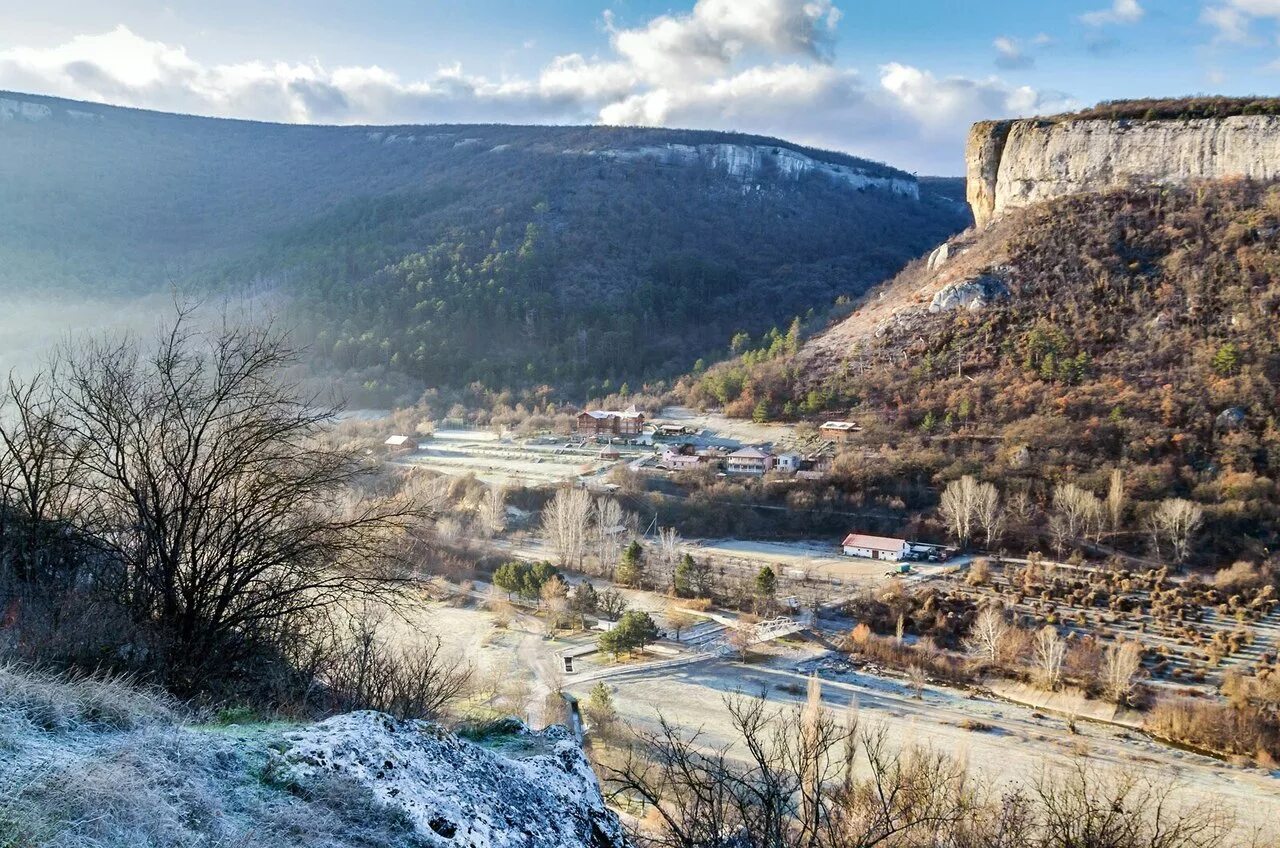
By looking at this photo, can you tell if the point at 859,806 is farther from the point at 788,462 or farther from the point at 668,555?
Result: the point at 788,462

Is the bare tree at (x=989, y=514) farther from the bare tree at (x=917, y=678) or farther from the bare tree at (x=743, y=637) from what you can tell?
the bare tree at (x=743, y=637)

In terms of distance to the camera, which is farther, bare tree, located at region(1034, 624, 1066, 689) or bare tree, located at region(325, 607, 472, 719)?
bare tree, located at region(1034, 624, 1066, 689)

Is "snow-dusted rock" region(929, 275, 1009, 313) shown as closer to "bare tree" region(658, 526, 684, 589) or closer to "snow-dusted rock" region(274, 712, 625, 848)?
"bare tree" region(658, 526, 684, 589)

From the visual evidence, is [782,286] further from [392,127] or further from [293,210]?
[392,127]

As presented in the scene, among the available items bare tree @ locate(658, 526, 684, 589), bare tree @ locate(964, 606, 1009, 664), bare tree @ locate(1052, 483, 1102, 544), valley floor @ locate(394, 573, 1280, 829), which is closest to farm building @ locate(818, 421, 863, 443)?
bare tree @ locate(1052, 483, 1102, 544)

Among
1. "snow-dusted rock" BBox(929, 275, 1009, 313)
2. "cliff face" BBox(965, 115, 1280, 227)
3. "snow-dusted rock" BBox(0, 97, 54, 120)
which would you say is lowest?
"snow-dusted rock" BBox(929, 275, 1009, 313)

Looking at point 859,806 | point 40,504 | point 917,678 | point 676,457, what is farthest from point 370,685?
point 676,457
